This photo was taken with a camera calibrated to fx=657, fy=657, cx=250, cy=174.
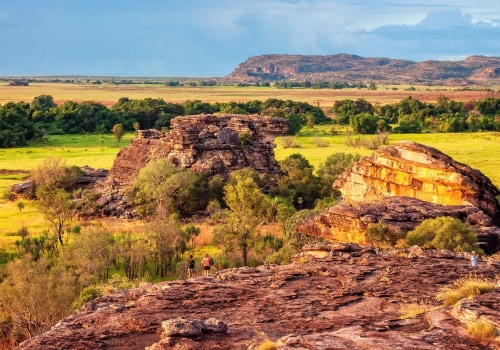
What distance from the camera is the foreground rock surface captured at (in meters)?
14.6

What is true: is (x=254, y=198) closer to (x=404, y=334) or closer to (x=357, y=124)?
(x=404, y=334)

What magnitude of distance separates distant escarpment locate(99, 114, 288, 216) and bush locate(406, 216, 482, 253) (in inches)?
1104

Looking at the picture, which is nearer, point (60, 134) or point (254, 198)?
point (254, 198)

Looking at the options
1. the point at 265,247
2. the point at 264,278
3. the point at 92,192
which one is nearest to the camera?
the point at 264,278

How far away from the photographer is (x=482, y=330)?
46.1 ft

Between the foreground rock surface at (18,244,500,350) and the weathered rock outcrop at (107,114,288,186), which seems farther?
the weathered rock outcrop at (107,114,288,186)

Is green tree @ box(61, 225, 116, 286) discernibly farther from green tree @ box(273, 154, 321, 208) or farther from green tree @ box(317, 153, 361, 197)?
green tree @ box(317, 153, 361, 197)

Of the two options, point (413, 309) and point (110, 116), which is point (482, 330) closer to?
point (413, 309)

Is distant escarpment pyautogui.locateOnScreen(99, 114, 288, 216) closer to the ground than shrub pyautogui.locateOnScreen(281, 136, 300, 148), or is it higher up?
higher up

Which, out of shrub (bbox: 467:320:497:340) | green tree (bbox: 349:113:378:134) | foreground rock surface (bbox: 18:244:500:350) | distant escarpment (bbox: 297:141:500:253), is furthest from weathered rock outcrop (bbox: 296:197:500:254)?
green tree (bbox: 349:113:378:134)

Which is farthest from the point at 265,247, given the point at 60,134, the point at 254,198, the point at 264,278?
the point at 60,134

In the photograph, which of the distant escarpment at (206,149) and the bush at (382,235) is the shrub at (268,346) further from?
the distant escarpment at (206,149)

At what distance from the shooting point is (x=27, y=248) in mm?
37750

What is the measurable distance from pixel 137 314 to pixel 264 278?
17.0 feet
